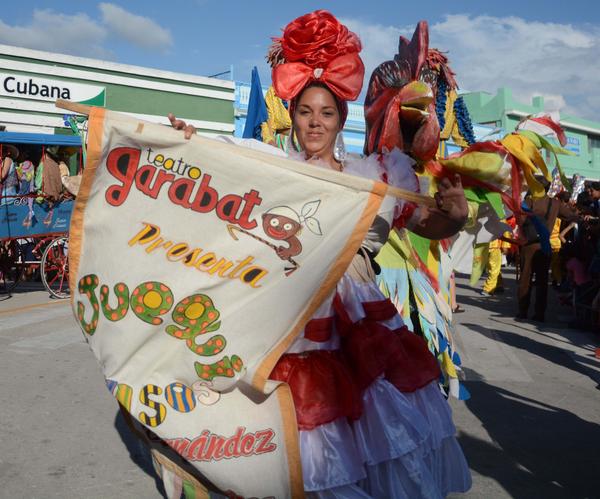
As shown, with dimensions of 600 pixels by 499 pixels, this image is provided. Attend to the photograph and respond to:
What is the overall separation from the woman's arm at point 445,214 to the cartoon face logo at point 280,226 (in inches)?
22.6

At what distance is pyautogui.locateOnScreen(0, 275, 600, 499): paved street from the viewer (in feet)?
11.5

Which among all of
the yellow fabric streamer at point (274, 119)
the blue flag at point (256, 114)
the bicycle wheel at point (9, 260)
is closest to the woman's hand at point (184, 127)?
the blue flag at point (256, 114)

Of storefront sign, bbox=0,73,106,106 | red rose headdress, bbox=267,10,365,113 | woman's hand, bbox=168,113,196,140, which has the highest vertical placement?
storefront sign, bbox=0,73,106,106

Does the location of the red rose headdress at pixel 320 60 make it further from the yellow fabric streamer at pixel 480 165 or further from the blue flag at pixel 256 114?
the blue flag at pixel 256 114

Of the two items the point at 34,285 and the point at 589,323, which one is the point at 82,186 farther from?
the point at 34,285

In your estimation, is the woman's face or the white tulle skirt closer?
the white tulle skirt

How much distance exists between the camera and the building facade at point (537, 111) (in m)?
35.1

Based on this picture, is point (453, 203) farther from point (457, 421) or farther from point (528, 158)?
point (457, 421)

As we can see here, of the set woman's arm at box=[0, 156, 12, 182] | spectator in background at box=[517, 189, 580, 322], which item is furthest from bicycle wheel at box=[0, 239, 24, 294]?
spectator in background at box=[517, 189, 580, 322]

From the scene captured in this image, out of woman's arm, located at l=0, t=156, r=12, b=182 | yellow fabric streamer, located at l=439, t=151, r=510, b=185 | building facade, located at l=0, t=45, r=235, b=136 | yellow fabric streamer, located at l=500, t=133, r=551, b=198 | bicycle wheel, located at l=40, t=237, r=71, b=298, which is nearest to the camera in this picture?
yellow fabric streamer, located at l=439, t=151, r=510, b=185

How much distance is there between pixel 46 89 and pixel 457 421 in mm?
14777

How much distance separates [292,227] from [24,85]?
15.9 m

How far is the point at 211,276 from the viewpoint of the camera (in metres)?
2.01

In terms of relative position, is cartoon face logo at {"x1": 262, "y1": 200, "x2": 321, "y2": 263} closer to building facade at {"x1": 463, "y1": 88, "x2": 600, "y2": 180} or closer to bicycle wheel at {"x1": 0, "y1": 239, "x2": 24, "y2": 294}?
bicycle wheel at {"x1": 0, "y1": 239, "x2": 24, "y2": 294}
